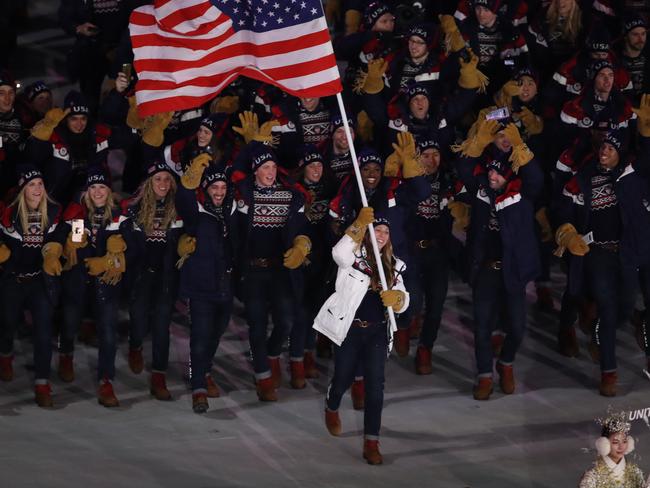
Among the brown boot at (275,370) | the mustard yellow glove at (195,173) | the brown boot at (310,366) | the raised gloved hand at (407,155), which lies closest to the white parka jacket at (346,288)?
the raised gloved hand at (407,155)

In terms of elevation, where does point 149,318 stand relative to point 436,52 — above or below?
below

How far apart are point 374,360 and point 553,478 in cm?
160

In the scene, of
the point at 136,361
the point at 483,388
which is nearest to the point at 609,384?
the point at 483,388

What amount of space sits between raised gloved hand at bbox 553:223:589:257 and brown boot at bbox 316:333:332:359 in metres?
2.24

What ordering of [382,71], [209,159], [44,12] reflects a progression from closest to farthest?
[209,159]
[382,71]
[44,12]

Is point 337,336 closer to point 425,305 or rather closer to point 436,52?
point 425,305

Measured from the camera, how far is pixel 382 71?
1592cm

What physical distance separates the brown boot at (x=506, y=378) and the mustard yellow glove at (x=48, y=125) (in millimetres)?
4251

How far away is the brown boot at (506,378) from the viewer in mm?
15422

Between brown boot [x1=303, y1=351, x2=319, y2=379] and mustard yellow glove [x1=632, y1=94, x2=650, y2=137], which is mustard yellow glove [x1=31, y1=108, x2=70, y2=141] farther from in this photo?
mustard yellow glove [x1=632, y1=94, x2=650, y2=137]

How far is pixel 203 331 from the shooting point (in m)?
14.8

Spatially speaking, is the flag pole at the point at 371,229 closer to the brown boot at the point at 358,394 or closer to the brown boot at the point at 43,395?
the brown boot at the point at 358,394

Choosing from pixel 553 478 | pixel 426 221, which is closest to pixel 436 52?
pixel 426 221

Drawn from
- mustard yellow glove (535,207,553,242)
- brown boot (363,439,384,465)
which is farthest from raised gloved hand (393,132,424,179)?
brown boot (363,439,384,465)
